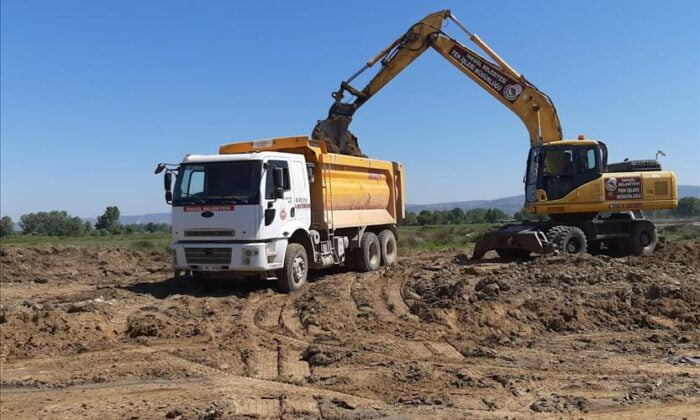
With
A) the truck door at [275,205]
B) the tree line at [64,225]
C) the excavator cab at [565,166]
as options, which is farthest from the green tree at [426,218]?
the truck door at [275,205]

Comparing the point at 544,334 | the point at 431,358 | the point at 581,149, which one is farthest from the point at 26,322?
the point at 581,149

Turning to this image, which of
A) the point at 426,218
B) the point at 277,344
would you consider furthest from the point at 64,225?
the point at 277,344

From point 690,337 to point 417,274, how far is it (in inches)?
265

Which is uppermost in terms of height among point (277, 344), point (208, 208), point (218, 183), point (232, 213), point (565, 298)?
point (218, 183)

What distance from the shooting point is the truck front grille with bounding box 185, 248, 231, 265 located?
11281 millimetres

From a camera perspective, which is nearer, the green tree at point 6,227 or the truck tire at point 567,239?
the truck tire at point 567,239

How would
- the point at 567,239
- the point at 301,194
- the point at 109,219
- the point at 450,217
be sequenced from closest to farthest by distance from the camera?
the point at 301,194, the point at 567,239, the point at 109,219, the point at 450,217

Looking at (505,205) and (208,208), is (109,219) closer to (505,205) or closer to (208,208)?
(208,208)

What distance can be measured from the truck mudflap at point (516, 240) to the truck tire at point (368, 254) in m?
2.86

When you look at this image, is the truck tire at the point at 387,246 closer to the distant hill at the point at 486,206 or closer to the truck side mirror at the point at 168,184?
the truck side mirror at the point at 168,184

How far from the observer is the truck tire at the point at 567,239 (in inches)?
580

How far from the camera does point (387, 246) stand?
16656 millimetres

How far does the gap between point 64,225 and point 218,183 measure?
37.9 m

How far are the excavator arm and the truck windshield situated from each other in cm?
460
